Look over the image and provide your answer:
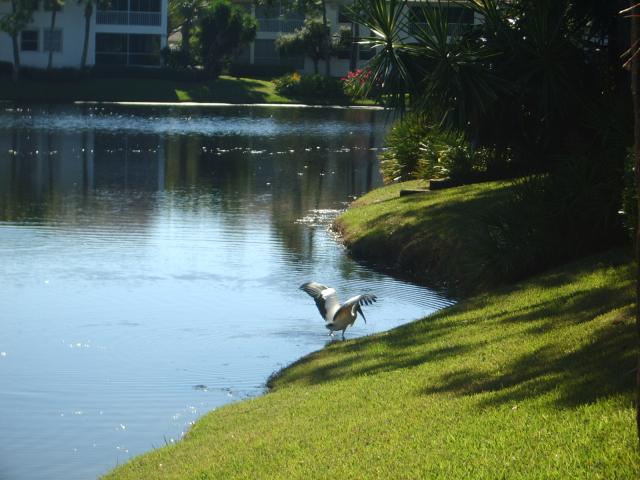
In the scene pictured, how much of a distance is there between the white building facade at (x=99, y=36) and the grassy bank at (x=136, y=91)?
3038mm

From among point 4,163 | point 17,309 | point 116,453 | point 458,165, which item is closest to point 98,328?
point 17,309

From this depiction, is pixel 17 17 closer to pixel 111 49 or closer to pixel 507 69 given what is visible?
pixel 111 49

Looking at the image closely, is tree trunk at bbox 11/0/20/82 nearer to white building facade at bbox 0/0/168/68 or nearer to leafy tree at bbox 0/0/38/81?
leafy tree at bbox 0/0/38/81

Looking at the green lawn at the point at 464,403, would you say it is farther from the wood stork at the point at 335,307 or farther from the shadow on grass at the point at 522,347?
the wood stork at the point at 335,307

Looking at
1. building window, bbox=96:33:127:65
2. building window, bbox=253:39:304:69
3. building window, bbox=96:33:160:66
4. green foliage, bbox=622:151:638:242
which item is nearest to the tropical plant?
building window, bbox=96:33:160:66

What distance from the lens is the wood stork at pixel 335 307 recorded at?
14.3 m

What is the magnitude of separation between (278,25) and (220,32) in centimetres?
1094

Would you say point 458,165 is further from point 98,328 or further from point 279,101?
point 279,101

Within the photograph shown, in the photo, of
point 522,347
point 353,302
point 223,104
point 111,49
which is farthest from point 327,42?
point 522,347

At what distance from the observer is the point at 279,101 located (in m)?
73.2

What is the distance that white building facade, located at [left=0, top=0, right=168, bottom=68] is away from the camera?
73.8 metres

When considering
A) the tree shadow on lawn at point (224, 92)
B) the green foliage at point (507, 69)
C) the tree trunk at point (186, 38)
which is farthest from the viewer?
the tree trunk at point (186, 38)

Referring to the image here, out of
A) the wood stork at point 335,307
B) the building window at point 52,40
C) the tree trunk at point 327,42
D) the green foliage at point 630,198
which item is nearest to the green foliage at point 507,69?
the green foliage at point 630,198

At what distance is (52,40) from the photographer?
2899 inches
